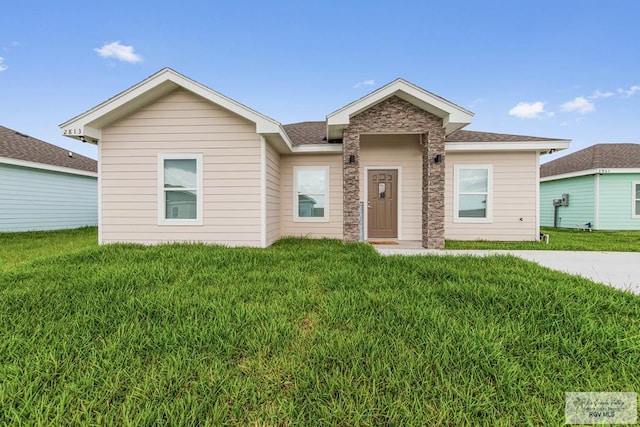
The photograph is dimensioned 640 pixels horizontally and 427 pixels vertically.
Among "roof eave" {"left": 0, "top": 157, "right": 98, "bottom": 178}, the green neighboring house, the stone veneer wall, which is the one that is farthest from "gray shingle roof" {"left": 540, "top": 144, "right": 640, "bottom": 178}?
"roof eave" {"left": 0, "top": 157, "right": 98, "bottom": 178}

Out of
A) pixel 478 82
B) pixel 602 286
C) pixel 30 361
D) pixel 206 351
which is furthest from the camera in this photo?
pixel 478 82

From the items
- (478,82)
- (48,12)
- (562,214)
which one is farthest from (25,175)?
(562,214)

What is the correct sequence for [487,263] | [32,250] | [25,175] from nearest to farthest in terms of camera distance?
[487,263] → [32,250] → [25,175]

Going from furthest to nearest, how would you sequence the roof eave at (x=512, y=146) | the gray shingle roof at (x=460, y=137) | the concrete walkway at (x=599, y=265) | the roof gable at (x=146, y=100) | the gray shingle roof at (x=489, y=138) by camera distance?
the gray shingle roof at (x=460, y=137), the gray shingle roof at (x=489, y=138), the roof eave at (x=512, y=146), the roof gable at (x=146, y=100), the concrete walkway at (x=599, y=265)

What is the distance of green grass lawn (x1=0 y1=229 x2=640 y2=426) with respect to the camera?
4.94 feet

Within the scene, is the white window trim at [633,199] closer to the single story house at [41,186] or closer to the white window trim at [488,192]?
the white window trim at [488,192]

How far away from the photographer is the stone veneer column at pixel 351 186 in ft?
21.7

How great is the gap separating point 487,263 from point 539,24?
1164 centimetres

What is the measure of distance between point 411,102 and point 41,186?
1392 cm

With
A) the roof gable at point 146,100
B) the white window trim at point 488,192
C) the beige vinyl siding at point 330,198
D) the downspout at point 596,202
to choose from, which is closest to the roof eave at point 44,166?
the roof gable at point 146,100

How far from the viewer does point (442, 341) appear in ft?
6.75

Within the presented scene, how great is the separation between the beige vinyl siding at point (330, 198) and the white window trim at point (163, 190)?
2.52m

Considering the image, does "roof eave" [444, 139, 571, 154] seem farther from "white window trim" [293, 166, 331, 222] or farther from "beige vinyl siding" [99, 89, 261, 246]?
"beige vinyl siding" [99, 89, 261, 246]

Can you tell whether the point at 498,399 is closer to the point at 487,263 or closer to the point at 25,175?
the point at 487,263
